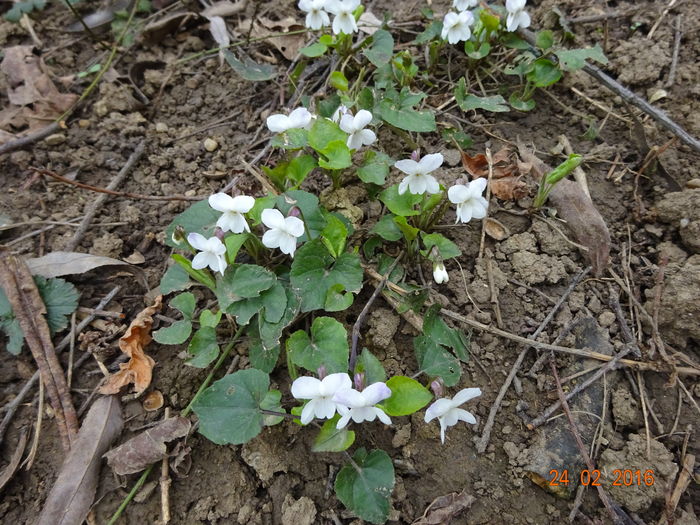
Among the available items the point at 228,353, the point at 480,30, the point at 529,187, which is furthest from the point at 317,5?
the point at 228,353

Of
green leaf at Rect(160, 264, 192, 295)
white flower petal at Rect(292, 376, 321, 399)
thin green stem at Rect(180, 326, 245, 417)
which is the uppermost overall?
white flower petal at Rect(292, 376, 321, 399)

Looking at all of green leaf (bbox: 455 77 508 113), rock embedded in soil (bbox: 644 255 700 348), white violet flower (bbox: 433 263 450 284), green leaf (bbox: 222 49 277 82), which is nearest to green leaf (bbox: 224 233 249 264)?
white violet flower (bbox: 433 263 450 284)

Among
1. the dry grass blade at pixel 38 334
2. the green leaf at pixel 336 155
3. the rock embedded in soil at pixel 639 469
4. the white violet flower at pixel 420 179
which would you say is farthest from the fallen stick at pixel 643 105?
the dry grass blade at pixel 38 334

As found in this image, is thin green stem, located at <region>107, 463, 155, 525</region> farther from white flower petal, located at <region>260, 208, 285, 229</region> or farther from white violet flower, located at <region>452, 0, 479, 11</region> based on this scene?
white violet flower, located at <region>452, 0, 479, 11</region>

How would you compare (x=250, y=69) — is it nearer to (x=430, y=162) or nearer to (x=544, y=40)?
(x=430, y=162)

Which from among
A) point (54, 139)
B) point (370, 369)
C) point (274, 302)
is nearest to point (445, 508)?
point (370, 369)

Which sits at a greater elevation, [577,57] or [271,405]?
[577,57]
